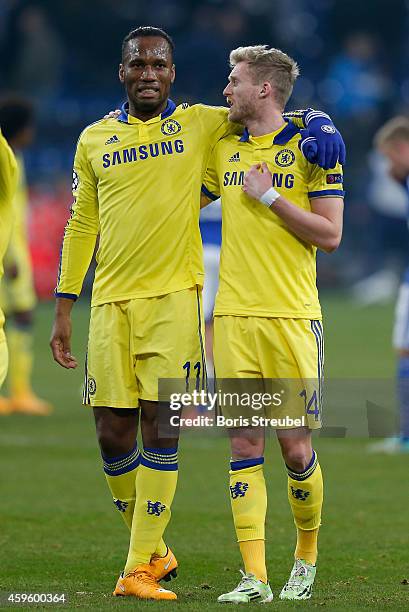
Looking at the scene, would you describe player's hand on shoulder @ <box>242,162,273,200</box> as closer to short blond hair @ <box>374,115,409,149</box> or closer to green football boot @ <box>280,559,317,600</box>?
green football boot @ <box>280,559,317,600</box>

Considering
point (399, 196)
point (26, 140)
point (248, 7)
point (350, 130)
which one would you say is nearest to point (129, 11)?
point (248, 7)

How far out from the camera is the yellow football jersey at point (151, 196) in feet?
18.7

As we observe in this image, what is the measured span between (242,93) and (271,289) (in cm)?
84

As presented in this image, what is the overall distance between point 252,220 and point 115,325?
2.47ft

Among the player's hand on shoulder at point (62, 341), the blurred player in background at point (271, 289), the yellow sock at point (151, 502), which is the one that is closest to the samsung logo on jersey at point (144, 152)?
the blurred player in background at point (271, 289)

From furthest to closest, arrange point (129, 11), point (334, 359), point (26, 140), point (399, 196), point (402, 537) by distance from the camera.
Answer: point (129, 11) → point (399, 196) → point (334, 359) → point (26, 140) → point (402, 537)

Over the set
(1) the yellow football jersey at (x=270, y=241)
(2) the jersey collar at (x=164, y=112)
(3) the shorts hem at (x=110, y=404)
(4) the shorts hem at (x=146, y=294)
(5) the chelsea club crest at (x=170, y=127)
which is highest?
(2) the jersey collar at (x=164, y=112)

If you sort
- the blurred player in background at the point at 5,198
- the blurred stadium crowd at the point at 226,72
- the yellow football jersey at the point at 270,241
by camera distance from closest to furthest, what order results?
the yellow football jersey at the point at 270,241 < the blurred player in background at the point at 5,198 < the blurred stadium crowd at the point at 226,72

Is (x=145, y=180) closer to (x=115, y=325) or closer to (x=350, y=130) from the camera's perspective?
(x=115, y=325)

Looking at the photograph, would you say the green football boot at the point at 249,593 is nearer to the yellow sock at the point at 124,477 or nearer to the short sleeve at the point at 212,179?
the yellow sock at the point at 124,477

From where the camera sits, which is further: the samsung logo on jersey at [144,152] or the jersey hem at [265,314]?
the samsung logo on jersey at [144,152]

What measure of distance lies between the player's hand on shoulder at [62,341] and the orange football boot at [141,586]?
0.96 metres

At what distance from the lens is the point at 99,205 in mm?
5848

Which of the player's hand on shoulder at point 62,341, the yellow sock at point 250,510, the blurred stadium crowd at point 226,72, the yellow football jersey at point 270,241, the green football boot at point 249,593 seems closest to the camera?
the green football boot at point 249,593
